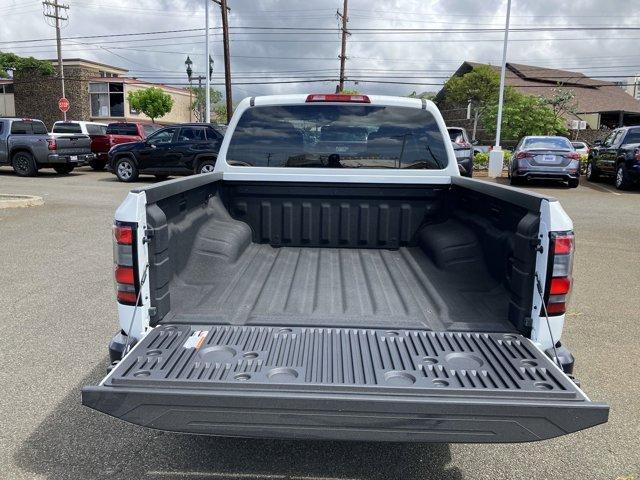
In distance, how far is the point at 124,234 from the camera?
2.62 m

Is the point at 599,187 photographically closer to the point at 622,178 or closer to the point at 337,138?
the point at 622,178

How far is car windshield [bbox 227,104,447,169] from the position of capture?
447cm

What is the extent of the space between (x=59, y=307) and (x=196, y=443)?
10.1ft

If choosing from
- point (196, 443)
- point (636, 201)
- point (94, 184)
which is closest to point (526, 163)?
point (636, 201)

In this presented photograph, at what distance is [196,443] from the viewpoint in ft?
10.3

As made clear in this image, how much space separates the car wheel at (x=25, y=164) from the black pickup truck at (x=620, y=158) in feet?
63.2

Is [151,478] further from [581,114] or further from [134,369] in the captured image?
[581,114]

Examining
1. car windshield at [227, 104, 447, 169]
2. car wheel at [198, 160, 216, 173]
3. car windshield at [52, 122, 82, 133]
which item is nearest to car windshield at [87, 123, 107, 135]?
car windshield at [52, 122, 82, 133]

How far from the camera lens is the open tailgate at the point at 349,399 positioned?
2.05 metres

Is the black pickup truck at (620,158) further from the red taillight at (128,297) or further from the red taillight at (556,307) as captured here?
the red taillight at (128,297)

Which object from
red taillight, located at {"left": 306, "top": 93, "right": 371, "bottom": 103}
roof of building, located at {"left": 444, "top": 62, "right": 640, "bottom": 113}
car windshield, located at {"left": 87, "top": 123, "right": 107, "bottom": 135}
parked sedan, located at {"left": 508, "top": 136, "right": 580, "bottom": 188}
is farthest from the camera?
roof of building, located at {"left": 444, "top": 62, "right": 640, "bottom": 113}

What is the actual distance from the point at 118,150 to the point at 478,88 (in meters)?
36.8

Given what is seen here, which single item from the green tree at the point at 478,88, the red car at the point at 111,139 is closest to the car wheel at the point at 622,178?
the red car at the point at 111,139

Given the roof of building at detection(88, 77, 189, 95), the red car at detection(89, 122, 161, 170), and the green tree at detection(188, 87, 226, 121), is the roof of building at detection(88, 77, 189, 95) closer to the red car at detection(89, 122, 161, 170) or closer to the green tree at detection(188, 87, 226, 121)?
the green tree at detection(188, 87, 226, 121)
